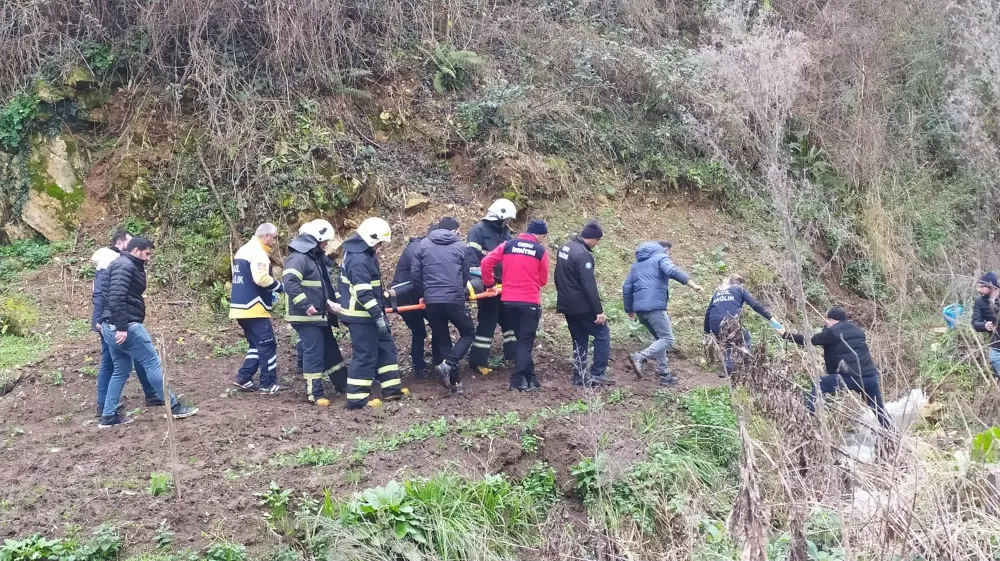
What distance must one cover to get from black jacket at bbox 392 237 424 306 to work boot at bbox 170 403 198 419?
7.52ft

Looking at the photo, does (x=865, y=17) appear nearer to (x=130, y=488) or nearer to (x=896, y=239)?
(x=896, y=239)

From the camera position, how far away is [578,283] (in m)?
8.01

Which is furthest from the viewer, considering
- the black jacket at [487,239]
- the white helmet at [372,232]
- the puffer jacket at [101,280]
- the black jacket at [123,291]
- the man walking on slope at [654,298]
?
the black jacket at [487,239]

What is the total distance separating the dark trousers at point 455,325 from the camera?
7816mm

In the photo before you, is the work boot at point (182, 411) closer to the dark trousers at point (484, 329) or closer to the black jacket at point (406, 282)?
the black jacket at point (406, 282)

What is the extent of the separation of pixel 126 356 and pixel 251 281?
1365 millimetres

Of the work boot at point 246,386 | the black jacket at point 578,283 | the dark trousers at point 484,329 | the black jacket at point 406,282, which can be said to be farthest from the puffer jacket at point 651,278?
the work boot at point 246,386

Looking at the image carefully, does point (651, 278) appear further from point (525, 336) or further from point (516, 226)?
point (516, 226)

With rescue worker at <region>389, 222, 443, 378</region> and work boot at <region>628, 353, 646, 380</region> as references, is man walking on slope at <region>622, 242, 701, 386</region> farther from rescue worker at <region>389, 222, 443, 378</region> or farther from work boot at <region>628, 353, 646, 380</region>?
rescue worker at <region>389, 222, 443, 378</region>

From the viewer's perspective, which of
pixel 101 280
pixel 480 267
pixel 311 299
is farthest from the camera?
pixel 480 267

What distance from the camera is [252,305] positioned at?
7.92m

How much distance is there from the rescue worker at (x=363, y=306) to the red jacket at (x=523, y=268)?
4.28 ft

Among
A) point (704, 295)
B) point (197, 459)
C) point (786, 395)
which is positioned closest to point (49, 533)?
point (197, 459)

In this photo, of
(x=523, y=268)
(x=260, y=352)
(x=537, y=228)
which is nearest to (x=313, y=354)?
(x=260, y=352)
